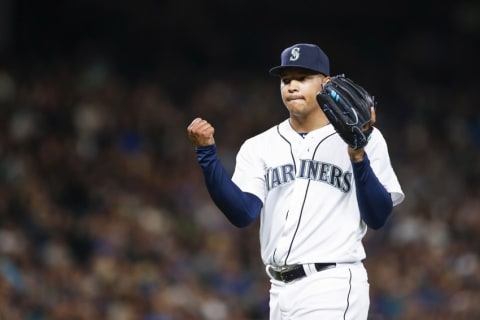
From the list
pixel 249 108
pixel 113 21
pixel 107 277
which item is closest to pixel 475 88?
pixel 249 108

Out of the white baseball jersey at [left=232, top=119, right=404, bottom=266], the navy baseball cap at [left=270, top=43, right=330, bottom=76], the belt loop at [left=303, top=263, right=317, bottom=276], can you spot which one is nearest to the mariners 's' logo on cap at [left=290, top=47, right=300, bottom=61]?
the navy baseball cap at [left=270, top=43, right=330, bottom=76]

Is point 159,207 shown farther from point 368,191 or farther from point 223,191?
point 368,191

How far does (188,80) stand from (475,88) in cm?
428

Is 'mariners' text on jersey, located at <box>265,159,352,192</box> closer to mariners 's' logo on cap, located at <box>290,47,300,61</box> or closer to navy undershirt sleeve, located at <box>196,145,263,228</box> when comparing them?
navy undershirt sleeve, located at <box>196,145,263,228</box>

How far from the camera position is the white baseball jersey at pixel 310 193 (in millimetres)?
4527

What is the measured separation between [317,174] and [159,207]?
21.5 feet

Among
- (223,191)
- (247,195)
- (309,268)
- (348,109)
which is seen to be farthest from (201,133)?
(309,268)

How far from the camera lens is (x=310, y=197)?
458cm

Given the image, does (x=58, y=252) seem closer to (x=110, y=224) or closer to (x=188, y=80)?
(x=110, y=224)

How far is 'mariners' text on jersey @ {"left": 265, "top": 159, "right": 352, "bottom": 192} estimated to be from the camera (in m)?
4.59

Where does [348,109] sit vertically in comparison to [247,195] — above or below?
above

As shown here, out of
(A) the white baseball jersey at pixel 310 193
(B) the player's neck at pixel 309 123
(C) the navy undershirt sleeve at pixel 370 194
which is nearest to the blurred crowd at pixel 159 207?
(A) the white baseball jersey at pixel 310 193

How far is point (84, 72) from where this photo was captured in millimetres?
12523

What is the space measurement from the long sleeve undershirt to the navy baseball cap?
0.51 meters
